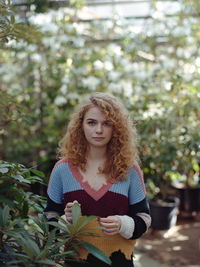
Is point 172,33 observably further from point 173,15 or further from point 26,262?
point 26,262

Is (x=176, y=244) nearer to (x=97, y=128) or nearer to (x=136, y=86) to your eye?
(x=136, y=86)

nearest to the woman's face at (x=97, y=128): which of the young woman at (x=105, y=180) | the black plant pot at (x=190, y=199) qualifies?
the young woman at (x=105, y=180)

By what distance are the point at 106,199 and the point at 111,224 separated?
0.12 m

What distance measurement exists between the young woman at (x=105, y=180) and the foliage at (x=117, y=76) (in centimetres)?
173

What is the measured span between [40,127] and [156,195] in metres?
1.44

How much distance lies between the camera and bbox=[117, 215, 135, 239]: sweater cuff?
1.39 metres

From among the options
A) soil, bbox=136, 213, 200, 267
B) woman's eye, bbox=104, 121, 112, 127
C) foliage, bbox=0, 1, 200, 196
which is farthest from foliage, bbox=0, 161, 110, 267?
soil, bbox=136, 213, 200, 267

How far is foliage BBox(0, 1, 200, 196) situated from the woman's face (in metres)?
1.76

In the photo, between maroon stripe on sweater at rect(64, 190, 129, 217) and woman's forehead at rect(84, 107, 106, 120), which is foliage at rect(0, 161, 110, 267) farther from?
woman's forehead at rect(84, 107, 106, 120)

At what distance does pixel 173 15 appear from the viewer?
13.6 ft

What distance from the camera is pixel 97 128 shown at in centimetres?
150

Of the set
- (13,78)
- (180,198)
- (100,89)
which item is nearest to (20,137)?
(13,78)

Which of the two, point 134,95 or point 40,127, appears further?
point 40,127

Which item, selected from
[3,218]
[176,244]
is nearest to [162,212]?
[176,244]
